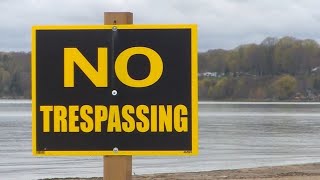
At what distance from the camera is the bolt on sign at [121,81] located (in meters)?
4.21

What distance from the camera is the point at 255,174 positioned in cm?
2189

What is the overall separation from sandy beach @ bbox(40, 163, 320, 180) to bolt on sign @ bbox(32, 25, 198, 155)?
15.5 meters

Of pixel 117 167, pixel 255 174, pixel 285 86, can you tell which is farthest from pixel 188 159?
pixel 285 86

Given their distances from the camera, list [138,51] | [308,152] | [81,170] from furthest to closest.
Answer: [308,152] → [81,170] → [138,51]

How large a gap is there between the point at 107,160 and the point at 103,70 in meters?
0.57

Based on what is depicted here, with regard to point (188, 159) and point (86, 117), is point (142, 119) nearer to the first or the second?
point (86, 117)

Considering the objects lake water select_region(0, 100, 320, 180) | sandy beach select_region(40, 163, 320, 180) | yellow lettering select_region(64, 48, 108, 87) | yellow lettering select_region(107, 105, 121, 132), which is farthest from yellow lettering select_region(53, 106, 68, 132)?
lake water select_region(0, 100, 320, 180)

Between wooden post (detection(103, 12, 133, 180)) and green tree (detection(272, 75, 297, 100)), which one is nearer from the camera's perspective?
wooden post (detection(103, 12, 133, 180))

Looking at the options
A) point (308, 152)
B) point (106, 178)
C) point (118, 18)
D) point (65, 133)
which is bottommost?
point (308, 152)

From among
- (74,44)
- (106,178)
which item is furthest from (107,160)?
(74,44)

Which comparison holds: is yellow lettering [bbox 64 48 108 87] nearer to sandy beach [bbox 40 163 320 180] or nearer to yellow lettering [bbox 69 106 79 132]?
yellow lettering [bbox 69 106 79 132]

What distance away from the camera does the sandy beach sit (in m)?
20.1

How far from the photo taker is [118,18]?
4281mm

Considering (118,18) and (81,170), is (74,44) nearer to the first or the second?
(118,18)
